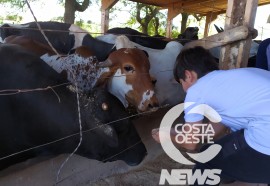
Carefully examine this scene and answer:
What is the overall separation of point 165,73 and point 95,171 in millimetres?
1375

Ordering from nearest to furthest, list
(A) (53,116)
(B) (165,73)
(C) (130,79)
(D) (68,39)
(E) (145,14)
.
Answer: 1. (A) (53,116)
2. (C) (130,79)
3. (B) (165,73)
4. (D) (68,39)
5. (E) (145,14)

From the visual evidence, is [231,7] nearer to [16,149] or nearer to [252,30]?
[252,30]

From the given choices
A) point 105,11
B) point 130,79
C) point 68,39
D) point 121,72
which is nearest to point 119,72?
point 121,72

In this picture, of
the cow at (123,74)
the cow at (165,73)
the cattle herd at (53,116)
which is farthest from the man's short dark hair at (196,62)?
the cow at (165,73)

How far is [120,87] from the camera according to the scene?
9.26ft

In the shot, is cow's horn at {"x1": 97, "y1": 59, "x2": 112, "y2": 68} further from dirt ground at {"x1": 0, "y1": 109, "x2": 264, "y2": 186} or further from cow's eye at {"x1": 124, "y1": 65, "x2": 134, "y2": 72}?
dirt ground at {"x1": 0, "y1": 109, "x2": 264, "y2": 186}

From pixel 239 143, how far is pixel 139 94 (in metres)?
1.15

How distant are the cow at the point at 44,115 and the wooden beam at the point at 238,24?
119 cm

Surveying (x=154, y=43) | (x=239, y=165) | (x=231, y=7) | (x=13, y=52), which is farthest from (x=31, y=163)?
(x=154, y=43)

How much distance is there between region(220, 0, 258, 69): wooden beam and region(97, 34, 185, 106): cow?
3.15 feet

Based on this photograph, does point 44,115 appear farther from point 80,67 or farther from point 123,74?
point 123,74

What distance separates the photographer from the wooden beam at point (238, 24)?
2.51m

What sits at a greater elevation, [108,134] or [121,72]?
[121,72]

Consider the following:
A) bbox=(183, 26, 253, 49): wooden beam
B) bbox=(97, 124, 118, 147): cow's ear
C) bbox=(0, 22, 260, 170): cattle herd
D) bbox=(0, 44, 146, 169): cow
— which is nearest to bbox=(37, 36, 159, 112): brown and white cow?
bbox=(0, 22, 260, 170): cattle herd
